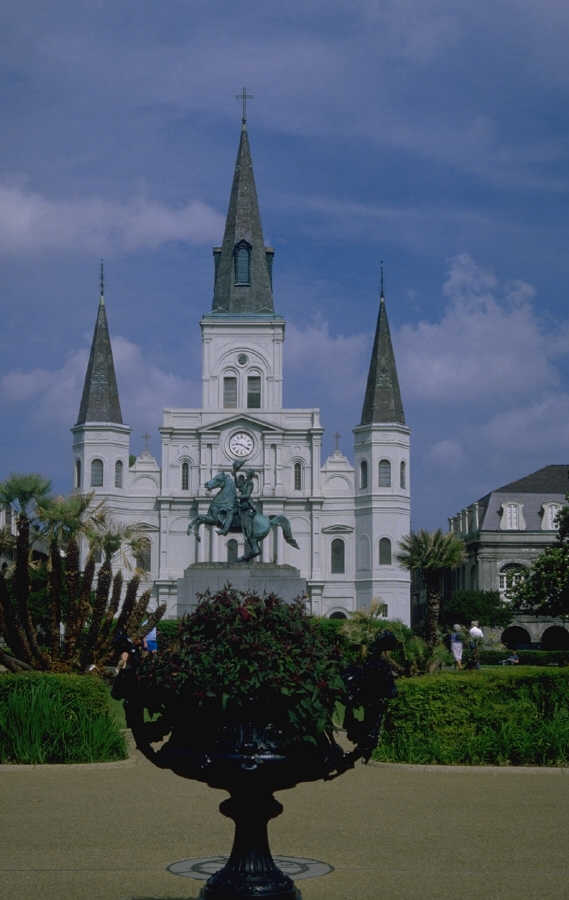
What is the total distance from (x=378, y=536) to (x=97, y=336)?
80.5 feet

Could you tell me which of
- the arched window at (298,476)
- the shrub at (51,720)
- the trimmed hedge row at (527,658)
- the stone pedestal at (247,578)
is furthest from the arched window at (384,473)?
the shrub at (51,720)

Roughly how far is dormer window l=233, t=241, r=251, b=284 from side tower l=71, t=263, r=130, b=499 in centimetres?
1050

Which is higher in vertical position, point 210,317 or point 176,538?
point 210,317

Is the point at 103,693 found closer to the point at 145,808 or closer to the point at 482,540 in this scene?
the point at 145,808

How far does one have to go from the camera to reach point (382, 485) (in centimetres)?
8344

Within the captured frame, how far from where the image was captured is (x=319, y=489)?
83.5 m

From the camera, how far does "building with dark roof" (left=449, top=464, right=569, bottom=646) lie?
3356 inches

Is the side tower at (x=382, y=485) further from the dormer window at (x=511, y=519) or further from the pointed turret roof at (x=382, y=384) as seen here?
the dormer window at (x=511, y=519)

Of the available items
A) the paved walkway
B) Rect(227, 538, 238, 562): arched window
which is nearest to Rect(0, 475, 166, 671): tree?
the paved walkway

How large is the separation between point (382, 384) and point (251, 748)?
79.2m

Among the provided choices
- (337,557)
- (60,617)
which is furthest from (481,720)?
(337,557)

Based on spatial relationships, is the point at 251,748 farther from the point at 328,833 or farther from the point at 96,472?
the point at 96,472

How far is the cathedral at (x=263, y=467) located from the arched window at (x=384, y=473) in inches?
2.7

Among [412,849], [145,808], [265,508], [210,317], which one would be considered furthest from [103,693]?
[210,317]
